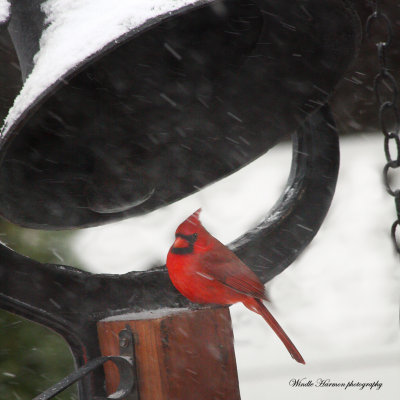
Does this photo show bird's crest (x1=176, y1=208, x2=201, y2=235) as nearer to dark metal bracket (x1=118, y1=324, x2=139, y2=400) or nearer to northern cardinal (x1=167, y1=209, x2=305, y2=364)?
northern cardinal (x1=167, y1=209, x2=305, y2=364)

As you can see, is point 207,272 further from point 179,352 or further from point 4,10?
point 4,10

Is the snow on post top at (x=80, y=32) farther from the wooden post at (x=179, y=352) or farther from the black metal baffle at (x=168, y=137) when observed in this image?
the wooden post at (x=179, y=352)

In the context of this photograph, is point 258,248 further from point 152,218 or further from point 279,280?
point 279,280

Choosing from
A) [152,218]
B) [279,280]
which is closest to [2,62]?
[152,218]

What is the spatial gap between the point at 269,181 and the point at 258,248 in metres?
1.72

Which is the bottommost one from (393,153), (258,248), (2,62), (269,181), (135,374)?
(135,374)

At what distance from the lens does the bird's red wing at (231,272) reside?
41.8 inches

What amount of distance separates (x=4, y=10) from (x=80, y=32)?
4.4 inches

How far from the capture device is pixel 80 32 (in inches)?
30.4

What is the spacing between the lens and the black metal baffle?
1003 mm

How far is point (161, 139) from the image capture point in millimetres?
1143

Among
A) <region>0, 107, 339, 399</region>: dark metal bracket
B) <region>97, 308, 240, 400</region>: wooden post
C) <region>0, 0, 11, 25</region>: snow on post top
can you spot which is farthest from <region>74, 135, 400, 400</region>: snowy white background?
<region>0, 0, 11, 25</region>: snow on post top

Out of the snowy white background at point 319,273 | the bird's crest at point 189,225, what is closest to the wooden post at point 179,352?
the bird's crest at point 189,225

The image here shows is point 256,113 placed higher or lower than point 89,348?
higher
